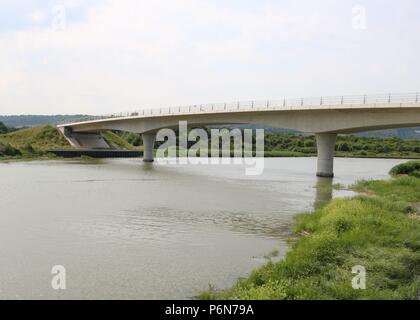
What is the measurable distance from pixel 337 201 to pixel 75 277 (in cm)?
1429

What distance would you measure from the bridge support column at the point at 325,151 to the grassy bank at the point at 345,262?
90.4 feet

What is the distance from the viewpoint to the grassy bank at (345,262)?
1095 centimetres

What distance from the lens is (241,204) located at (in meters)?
28.2

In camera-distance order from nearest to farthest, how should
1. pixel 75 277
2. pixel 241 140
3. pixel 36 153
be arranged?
pixel 75 277
pixel 36 153
pixel 241 140

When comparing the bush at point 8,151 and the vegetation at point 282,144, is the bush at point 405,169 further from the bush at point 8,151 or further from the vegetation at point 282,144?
the bush at point 8,151

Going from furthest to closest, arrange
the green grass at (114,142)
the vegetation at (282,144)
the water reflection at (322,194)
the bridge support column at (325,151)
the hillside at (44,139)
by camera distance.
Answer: the green grass at (114,142), the vegetation at (282,144), the hillside at (44,139), the bridge support column at (325,151), the water reflection at (322,194)

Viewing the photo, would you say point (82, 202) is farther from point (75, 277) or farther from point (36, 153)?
point (36, 153)

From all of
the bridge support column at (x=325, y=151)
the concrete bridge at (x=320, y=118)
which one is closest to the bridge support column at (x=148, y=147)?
the concrete bridge at (x=320, y=118)

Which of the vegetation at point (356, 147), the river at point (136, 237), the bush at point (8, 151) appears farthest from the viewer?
the vegetation at point (356, 147)

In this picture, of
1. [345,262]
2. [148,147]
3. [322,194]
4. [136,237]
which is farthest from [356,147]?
[345,262]

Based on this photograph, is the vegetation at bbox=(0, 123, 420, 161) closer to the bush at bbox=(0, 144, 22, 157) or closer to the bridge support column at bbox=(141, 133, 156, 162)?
the bush at bbox=(0, 144, 22, 157)

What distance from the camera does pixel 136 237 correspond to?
18.2 meters

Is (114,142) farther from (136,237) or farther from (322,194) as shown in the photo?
(136,237)
